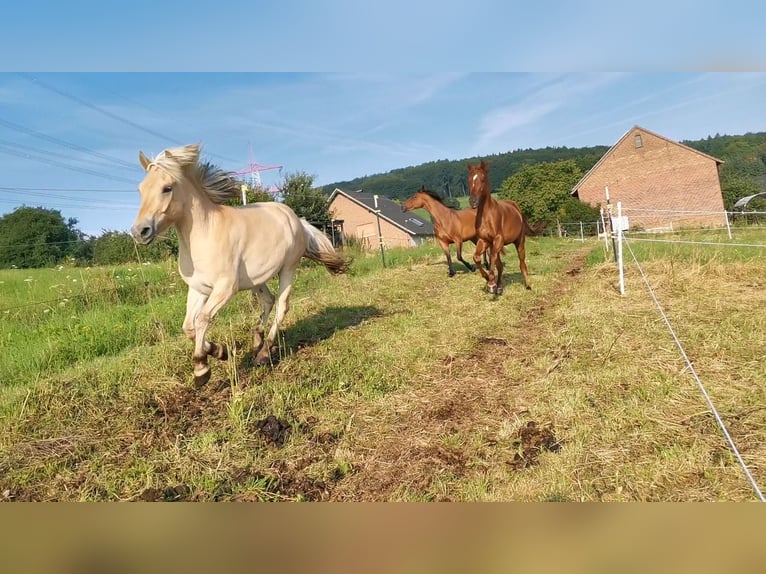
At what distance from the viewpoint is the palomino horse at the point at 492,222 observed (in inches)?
218

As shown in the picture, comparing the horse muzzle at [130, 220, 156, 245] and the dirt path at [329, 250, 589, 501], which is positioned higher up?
the horse muzzle at [130, 220, 156, 245]

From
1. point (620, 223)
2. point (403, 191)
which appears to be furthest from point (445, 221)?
point (403, 191)

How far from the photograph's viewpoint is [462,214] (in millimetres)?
10031

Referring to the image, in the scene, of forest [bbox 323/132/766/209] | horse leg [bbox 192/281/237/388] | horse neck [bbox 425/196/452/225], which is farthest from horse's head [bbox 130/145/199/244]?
horse neck [bbox 425/196/452/225]

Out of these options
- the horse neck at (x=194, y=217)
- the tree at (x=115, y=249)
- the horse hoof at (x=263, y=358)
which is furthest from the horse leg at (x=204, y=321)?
the horse hoof at (x=263, y=358)

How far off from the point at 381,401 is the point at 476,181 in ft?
11.9

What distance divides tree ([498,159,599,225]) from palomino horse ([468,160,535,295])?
276 mm

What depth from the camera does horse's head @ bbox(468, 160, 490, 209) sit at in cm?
550

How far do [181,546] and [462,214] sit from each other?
9878 mm

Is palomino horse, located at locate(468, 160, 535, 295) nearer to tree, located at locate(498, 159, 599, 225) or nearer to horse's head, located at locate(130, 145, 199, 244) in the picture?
tree, located at locate(498, 159, 599, 225)

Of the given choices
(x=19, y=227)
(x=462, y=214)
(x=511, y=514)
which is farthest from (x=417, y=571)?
(x=462, y=214)

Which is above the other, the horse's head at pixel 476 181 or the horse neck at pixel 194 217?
the horse's head at pixel 476 181

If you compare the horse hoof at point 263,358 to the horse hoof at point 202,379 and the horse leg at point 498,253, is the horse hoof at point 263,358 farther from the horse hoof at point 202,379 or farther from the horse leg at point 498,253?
the horse leg at point 498,253

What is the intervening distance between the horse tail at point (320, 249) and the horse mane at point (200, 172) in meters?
0.96
